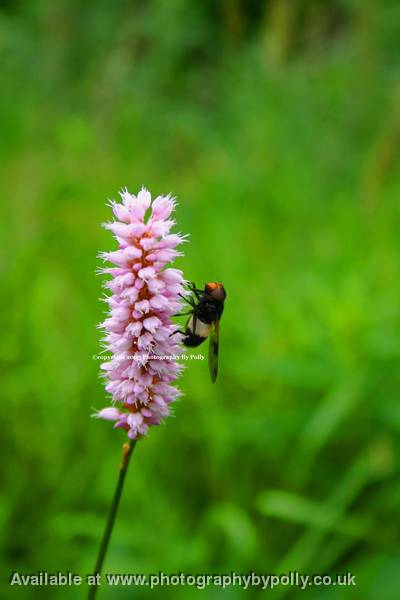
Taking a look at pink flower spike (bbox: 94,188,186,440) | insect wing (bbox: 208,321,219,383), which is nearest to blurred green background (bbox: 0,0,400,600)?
insect wing (bbox: 208,321,219,383)

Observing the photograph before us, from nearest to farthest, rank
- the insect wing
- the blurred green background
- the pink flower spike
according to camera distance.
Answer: the pink flower spike
the insect wing
the blurred green background

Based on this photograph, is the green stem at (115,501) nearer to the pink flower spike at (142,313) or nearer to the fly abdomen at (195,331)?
the pink flower spike at (142,313)

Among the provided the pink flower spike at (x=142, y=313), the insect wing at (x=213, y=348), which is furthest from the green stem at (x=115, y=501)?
the insect wing at (x=213, y=348)

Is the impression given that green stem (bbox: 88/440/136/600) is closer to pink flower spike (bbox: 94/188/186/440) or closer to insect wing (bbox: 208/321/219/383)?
pink flower spike (bbox: 94/188/186/440)

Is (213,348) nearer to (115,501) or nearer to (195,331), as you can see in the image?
(195,331)

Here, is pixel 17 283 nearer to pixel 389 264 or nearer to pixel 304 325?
pixel 304 325

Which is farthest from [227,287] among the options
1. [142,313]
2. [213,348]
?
[142,313]
